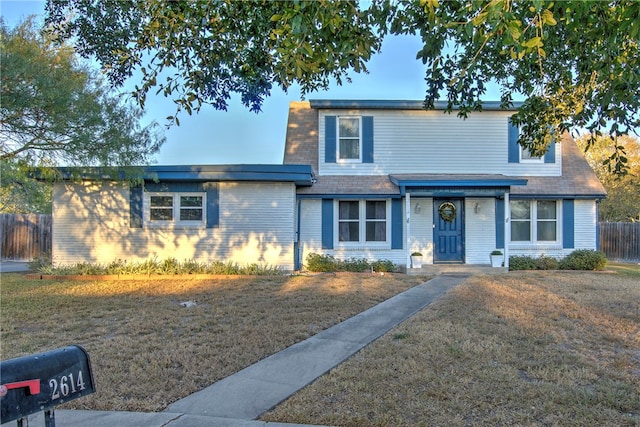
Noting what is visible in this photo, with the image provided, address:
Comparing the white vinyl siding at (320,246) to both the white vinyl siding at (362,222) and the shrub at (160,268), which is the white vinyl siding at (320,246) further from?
the shrub at (160,268)

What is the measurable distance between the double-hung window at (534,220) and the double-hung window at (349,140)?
561 centimetres

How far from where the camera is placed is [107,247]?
12.6 m

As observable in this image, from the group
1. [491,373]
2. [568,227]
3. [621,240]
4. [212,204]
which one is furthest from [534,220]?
[491,373]

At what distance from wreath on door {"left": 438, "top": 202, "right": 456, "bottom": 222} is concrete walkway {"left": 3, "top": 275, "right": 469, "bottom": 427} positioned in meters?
7.79

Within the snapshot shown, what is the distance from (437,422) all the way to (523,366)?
1.82 m

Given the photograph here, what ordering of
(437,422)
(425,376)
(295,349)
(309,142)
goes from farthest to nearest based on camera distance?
(309,142) → (295,349) → (425,376) → (437,422)

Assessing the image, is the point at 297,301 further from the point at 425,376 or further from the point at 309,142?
the point at 309,142

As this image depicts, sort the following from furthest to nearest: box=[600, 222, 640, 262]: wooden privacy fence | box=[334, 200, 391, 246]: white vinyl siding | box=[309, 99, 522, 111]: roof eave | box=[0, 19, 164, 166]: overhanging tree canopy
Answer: box=[600, 222, 640, 262]: wooden privacy fence → box=[309, 99, 522, 111]: roof eave → box=[334, 200, 391, 246]: white vinyl siding → box=[0, 19, 164, 166]: overhanging tree canopy

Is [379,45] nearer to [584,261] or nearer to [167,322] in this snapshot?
[167,322]

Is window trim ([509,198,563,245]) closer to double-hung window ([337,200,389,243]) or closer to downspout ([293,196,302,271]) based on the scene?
double-hung window ([337,200,389,243])

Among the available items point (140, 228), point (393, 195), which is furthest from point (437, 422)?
point (140, 228)

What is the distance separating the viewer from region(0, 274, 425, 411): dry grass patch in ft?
14.6

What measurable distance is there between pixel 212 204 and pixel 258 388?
910 centimetres

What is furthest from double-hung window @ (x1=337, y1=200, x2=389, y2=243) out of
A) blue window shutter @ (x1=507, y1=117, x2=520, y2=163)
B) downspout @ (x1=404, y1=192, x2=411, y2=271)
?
blue window shutter @ (x1=507, y1=117, x2=520, y2=163)
